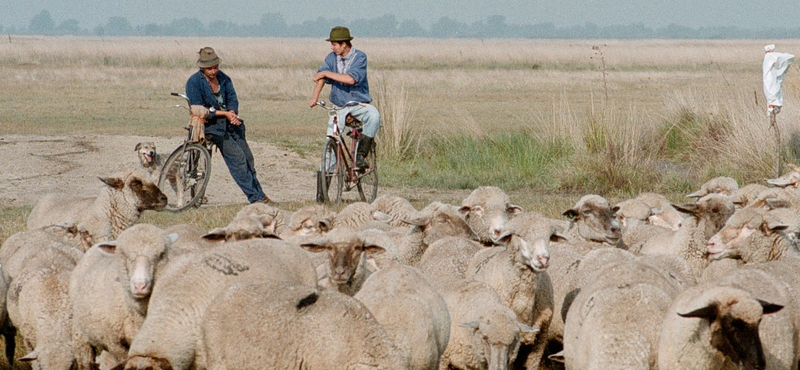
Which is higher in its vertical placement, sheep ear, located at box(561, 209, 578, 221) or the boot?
sheep ear, located at box(561, 209, 578, 221)

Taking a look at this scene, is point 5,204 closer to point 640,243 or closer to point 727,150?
point 640,243

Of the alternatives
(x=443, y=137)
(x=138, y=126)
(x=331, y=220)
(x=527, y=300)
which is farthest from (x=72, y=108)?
(x=527, y=300)

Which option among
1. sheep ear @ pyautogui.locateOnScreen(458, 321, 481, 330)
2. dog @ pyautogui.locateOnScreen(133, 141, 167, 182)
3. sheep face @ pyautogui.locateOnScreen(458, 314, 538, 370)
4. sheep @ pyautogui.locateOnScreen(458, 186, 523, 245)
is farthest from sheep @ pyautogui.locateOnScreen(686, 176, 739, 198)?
dog @ pyautogui.locateOnScreen(133, 141, 167, 182)

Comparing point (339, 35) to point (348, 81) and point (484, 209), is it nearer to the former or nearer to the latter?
point (348, 81)

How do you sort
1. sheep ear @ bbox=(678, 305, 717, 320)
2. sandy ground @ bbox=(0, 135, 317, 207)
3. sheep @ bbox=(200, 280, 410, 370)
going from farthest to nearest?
sandy ground @ bbox=(0, 135, 317, 207)
sheep @ bbox=(200, 280, 410, 370)
sheep ear @ bbox=(678, 305, 717, 320)

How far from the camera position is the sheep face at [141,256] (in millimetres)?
6441

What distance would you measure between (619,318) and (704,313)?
81 cm

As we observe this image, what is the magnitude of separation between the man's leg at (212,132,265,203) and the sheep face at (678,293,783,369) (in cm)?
892

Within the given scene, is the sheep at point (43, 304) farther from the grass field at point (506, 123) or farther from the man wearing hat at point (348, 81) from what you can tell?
the man wearing hat at point (348, 81)

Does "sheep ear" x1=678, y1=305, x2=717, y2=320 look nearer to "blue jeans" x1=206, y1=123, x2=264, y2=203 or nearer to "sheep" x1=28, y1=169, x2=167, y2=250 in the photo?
"sheep" x1=28, y1=169, x2=167, y2=250

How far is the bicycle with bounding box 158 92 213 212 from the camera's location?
13.5 meters

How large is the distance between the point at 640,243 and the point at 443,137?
9.98 meters

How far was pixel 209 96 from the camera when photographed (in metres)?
13.5

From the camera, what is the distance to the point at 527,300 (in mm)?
7527
